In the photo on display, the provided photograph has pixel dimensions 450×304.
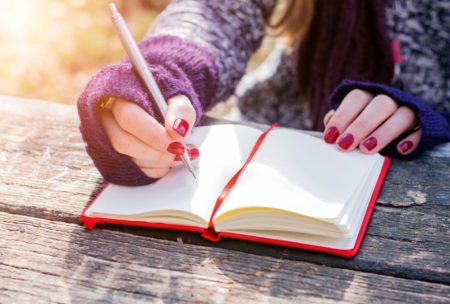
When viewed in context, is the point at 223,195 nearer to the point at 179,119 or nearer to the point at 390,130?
the point at 179,119

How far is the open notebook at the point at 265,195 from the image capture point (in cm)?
73

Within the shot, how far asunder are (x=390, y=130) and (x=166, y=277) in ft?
1.43

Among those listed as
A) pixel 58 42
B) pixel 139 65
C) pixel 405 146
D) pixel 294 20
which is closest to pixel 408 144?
pixel 405 146

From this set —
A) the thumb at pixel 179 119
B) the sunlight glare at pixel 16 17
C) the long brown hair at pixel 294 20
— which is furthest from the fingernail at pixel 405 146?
the sunlight glare at pixel 16 17

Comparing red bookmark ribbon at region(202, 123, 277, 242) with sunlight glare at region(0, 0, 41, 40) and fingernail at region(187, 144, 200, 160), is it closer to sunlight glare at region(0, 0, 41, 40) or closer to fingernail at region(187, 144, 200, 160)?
fingernail at region(187, 144, 200, 160)

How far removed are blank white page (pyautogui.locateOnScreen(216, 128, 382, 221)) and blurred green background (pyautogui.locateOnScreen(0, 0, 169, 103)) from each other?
5.63 feet

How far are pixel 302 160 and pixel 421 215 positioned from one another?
0.58 feet

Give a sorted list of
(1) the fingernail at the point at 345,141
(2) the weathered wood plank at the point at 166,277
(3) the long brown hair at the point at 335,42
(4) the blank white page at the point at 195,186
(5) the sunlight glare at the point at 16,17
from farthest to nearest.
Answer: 1. (5) the sunlight glare at the point at 16,17
2. (3) the long brown hair at the point at 335,42
3. (1) the fingernail at the point at 345,141
4. (4) the blank white page at the point at 195,186
5. (2) the weathered wood plank at the point at 166,277

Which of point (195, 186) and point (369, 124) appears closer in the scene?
point (195, 186)

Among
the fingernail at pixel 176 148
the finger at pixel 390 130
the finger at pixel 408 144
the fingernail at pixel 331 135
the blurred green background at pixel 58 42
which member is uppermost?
the fingernail at pixel 176 148

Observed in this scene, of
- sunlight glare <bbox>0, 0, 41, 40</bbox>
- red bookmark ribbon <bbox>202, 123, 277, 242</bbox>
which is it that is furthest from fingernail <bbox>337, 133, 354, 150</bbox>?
sunlight glare <bbox>0, 0, 41, 40</bbox>

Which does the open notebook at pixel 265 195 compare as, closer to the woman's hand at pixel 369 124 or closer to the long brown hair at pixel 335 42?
the woman's hand at pixel 369 124

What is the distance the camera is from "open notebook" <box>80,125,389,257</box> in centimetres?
73

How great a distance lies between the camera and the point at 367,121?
0.91 m
